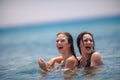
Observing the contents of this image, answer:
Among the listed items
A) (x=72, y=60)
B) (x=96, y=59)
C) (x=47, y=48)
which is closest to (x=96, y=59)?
(x=96, y=59)

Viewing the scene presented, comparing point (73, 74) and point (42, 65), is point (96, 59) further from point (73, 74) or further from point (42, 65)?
point (42, 65)

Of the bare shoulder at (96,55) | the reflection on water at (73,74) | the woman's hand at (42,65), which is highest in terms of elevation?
the bare shoulder at (96,55)

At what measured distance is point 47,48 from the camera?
2.13 m

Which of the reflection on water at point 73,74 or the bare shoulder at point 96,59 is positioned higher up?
the bare shoulder at point 96,59

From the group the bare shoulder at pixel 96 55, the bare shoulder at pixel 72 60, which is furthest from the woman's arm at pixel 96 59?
the bare shoulder at pixel 72 60

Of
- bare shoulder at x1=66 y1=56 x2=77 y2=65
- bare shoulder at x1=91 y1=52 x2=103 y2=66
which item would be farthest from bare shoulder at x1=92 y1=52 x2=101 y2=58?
bare shoulder at x1=66 y1=56 x2=77 y2=65

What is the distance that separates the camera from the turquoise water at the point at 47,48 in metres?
1.94

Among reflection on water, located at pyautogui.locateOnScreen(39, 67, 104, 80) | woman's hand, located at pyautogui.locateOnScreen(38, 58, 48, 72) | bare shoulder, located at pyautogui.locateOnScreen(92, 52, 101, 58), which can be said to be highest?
bare shoulder, located at pyautogui.locateOnScreen(92, 52, 101, 58)

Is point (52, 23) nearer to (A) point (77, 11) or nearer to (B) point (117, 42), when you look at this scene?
(A) point (77, 11)

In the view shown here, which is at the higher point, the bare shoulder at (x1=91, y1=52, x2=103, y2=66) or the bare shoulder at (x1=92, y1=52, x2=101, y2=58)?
the bare shoulder at (x1=92, y1=52, x2=101, y2=58)

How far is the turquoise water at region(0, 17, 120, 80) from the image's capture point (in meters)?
1.94

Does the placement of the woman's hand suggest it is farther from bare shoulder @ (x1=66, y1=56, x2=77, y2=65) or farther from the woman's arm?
the woman's arm

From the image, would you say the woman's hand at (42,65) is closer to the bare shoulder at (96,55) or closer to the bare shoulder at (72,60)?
the bare shoulder at (72,60)

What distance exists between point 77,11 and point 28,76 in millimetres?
627
